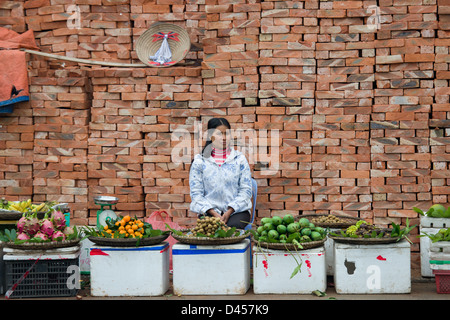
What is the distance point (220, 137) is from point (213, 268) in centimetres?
143

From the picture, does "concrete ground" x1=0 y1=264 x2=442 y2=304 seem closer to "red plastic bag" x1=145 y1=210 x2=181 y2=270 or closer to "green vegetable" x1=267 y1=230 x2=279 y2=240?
"green vegetable" x1=267 y1=230 x2=279 y2=240

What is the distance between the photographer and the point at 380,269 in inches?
207

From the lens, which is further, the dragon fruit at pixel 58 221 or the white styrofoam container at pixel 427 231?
the white styrofoam container at pixel 427 231

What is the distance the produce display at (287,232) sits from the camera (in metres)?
5.28

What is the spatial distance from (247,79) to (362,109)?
1357mm

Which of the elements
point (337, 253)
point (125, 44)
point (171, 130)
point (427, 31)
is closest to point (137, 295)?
point (337, 253)

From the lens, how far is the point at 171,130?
7.06 m

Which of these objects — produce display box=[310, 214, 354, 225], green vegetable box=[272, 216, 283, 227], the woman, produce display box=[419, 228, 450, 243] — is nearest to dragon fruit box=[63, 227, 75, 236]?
the woman

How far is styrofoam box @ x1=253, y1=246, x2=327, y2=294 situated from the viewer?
5258 mm

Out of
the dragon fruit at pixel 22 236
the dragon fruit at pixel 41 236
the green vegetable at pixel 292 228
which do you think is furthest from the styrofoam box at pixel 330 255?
the dragon fruit at pixel 22 236

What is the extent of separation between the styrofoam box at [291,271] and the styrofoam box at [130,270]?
0.91m

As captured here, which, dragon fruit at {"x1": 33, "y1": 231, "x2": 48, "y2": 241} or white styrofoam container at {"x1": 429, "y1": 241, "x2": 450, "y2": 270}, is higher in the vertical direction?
dragon fruit at {"x1": 33, "y1": 231, "x2": 48, "y2": 241}

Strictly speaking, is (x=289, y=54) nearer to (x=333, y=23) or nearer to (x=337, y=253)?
(x=333, y=23)

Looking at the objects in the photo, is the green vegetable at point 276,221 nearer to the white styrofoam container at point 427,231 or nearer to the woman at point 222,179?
the woman at point 222,179
